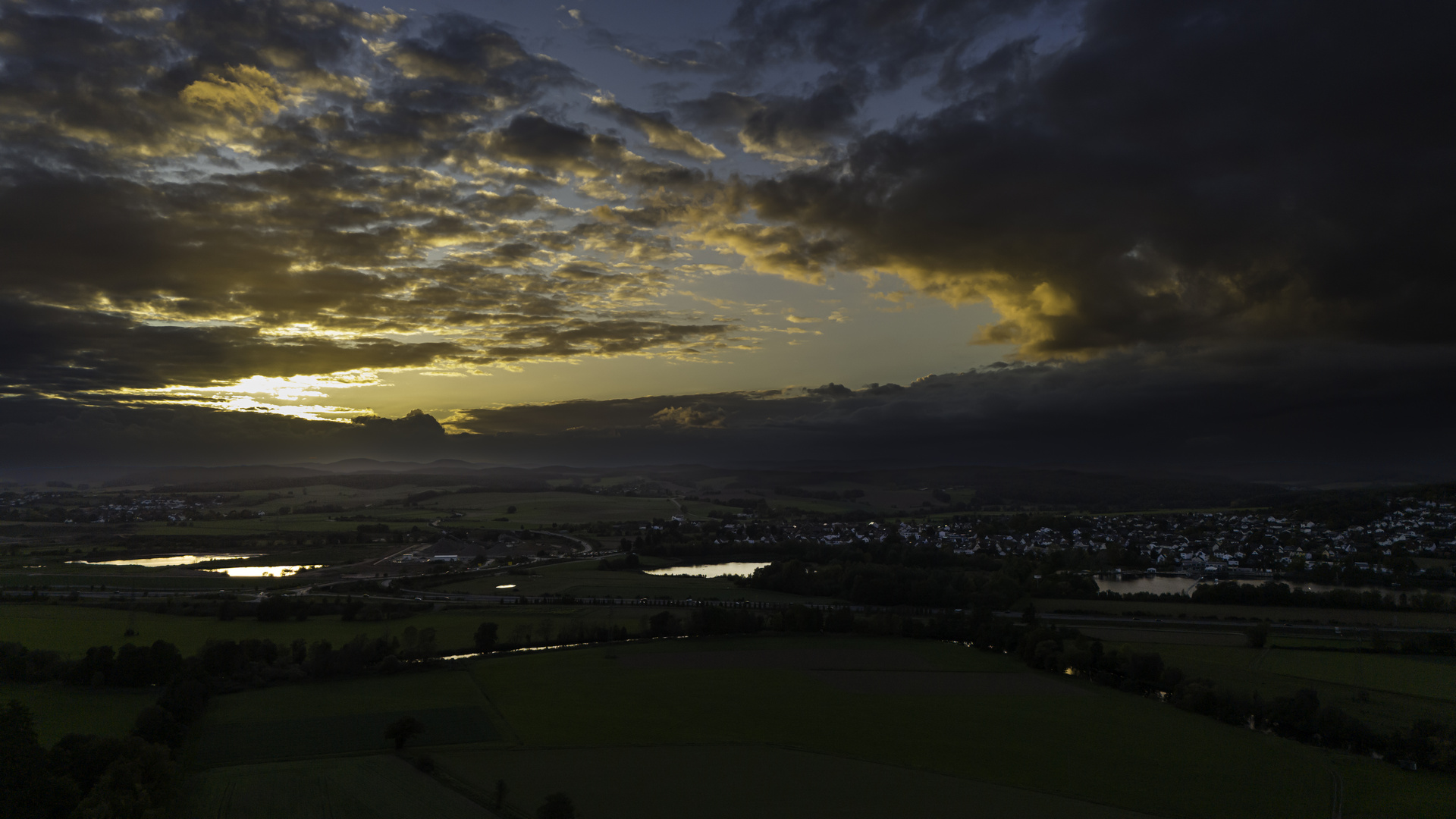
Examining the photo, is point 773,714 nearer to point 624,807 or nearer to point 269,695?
point 624,807

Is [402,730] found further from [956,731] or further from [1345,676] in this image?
[1345,676]

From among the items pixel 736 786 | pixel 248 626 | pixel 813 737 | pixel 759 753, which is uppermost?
pixel 736 786

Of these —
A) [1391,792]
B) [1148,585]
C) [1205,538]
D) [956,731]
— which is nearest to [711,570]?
[1148,585]

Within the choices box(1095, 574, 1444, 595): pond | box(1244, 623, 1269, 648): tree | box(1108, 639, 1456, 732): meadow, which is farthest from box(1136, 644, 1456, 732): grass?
box(1095, 574, 1444, 595): pond

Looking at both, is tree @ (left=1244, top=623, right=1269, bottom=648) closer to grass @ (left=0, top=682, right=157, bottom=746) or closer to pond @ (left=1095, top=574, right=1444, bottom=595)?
pond @ (left=1095, top=574, right=1444, bottom=595)

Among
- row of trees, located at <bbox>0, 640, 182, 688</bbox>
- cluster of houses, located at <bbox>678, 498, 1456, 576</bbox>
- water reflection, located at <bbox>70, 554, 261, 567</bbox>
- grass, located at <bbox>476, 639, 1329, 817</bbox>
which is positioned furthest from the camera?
water reflection, located at <bbox>70, 554, 261, 567</bbox>
